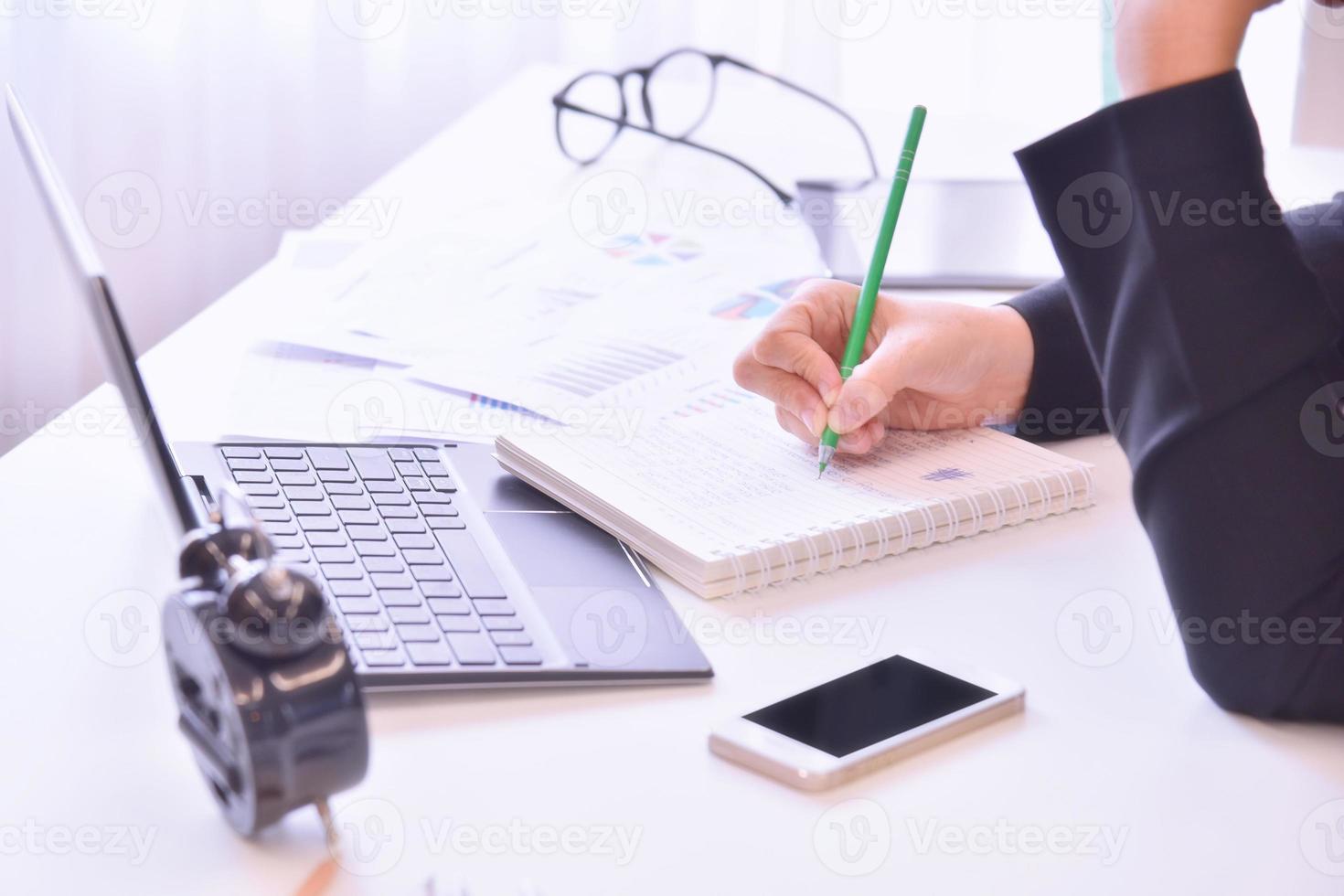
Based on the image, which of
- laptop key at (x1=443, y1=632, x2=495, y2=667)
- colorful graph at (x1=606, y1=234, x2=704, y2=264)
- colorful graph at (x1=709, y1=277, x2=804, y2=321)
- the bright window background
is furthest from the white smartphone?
the bright window background

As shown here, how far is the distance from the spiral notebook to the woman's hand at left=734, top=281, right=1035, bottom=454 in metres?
0.02

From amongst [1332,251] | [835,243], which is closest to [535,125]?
[835,243]

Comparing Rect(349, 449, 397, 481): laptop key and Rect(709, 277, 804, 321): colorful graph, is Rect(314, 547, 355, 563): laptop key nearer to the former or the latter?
Rect(349, 449, 397, 481): laptop key

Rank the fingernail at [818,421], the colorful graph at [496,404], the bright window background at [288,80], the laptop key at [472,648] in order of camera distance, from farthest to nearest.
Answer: the bright window background at [288,80] < the colorful graph at [496,404] < the fingernail at [818,421] < the laptop key at [472,648]

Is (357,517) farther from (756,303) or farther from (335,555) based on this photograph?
(756,303)

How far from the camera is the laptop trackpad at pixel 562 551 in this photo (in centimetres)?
63

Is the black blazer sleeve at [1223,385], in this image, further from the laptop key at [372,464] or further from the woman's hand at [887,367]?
the laptop key at [372,464]

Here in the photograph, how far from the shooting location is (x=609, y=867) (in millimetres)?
441

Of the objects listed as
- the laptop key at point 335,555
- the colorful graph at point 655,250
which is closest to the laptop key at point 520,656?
the laptop key at point 335,555

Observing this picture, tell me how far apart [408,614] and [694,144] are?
0.99 metres

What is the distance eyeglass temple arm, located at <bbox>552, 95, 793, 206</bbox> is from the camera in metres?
1.34

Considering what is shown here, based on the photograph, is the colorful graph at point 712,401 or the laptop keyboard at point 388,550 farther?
the colorful graph at point 712,401

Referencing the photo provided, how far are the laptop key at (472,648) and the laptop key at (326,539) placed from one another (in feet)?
0.33

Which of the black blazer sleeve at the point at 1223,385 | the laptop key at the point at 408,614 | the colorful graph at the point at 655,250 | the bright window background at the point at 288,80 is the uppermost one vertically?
the black blazer sleeve at the point at 1223,385
